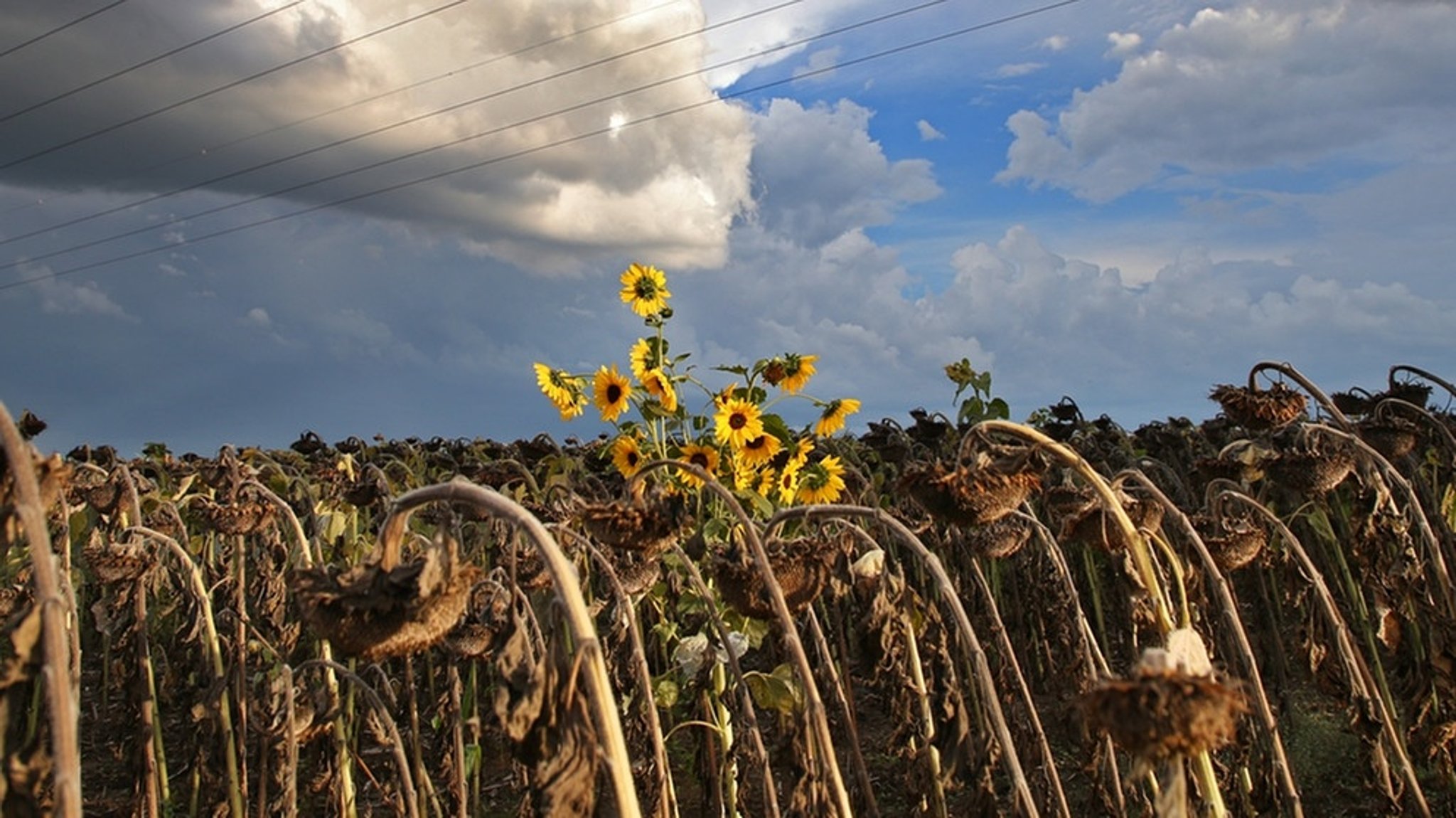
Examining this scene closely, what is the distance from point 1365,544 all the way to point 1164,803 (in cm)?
265

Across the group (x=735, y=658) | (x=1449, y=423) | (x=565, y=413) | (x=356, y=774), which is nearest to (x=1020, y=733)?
(x=735, y=658)

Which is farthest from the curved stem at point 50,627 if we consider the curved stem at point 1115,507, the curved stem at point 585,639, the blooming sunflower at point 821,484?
the blooming sunflower at point 821,484

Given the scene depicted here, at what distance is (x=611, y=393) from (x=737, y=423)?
0.65 meters

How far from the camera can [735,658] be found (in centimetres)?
276

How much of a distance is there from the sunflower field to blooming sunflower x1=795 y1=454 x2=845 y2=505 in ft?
0.07

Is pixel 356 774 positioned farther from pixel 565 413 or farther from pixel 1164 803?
pixel 1164 803

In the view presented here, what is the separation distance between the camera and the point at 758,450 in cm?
502

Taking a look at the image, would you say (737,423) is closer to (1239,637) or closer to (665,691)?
(665,691)

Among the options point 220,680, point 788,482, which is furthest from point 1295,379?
point 220,680

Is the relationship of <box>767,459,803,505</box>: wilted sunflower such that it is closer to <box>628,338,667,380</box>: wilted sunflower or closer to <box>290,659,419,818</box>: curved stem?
<box>628,338,667,380</box>: wilted sunflower

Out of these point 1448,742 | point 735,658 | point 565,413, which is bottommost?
point 1448,742

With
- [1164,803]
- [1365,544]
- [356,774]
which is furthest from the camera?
[356,774]

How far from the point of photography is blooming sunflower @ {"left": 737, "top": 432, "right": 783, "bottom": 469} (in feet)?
16.4

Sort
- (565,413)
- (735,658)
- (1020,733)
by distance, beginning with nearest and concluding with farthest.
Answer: (735,658)
(1020,733)
(565,413)
